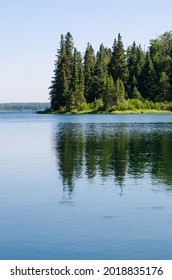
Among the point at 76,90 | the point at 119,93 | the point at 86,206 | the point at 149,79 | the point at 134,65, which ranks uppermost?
the point at 134,65

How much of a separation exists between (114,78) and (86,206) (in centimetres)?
15170

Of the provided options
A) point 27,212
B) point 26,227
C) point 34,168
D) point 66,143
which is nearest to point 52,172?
point 34,168

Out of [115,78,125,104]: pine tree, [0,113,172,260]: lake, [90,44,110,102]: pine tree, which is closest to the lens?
[0,113,172,260]: lake

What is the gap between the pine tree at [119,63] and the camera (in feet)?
561

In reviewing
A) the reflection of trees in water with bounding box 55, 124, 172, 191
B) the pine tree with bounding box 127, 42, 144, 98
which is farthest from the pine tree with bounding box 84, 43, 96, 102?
the reflection of trees in water with bounding box 55, 124, 172, 191

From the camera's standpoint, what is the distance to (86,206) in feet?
76.4

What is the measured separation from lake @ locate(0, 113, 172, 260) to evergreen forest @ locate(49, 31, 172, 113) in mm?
116689

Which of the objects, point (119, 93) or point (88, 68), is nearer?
point (119, 93)

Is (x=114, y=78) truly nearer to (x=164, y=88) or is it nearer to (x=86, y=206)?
(x=164, y=88)

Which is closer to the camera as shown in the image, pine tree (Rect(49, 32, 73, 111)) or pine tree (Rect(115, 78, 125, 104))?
pine tree (Rect(115, 78, 125, 104))

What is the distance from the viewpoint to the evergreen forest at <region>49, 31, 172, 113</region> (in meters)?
160

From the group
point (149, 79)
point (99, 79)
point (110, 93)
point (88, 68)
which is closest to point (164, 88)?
point (149, 79)

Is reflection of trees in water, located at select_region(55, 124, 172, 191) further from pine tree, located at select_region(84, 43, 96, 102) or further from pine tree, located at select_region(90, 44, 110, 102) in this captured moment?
pine tree, located at select_region(84, 43, 96, 102)

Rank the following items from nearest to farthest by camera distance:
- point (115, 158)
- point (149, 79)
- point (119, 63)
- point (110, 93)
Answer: point (115, 158) < point (110, 93) < point (149, 79) < point (119, 63)
